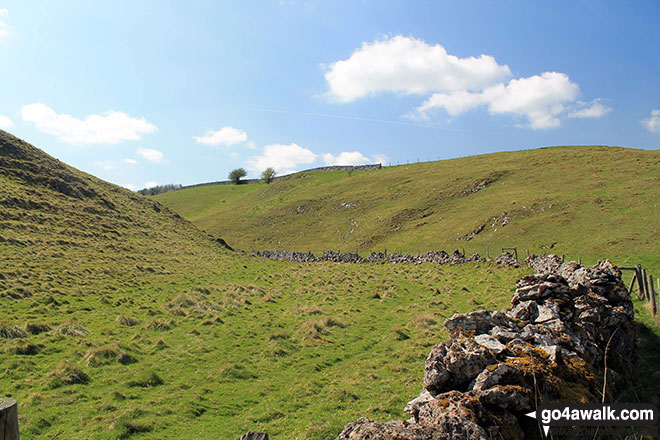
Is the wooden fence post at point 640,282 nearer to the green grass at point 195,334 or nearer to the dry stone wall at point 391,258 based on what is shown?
the green grass at point 195,334

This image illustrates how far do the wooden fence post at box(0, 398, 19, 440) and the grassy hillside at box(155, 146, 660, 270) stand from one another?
35.3 meters

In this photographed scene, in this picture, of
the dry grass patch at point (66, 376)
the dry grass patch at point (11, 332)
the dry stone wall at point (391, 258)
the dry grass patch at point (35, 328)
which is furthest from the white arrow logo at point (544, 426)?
the dry stone wall at point (391, 258)

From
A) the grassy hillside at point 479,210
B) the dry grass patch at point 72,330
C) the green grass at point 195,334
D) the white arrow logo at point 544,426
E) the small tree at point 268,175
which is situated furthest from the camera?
the small tree at point 268,175

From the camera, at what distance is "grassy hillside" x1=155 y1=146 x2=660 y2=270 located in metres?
41.1

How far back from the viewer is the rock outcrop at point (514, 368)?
5301 mm

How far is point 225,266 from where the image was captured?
42031mm

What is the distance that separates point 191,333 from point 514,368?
1645 cm

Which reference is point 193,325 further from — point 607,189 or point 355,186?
point 355,186

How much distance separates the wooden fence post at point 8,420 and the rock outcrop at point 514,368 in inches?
153

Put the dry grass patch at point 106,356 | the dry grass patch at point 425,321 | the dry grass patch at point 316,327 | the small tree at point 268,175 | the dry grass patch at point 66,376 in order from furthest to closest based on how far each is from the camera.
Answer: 1. the small tree at point 268,175
2. the dry grass patch at point 425,321
3. the dry grass patch at point 316,327
4. the dry grass patch at point 106,356
5. the dry grass patch at point 66,376

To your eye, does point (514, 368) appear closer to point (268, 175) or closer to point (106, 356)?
point (106, 356)

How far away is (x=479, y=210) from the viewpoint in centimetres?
5847

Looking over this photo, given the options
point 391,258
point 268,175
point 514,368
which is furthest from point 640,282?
point 268,175

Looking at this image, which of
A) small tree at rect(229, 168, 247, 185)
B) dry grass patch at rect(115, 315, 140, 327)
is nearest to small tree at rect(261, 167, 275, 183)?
small tree at rect(229, 168, 247, 185)
